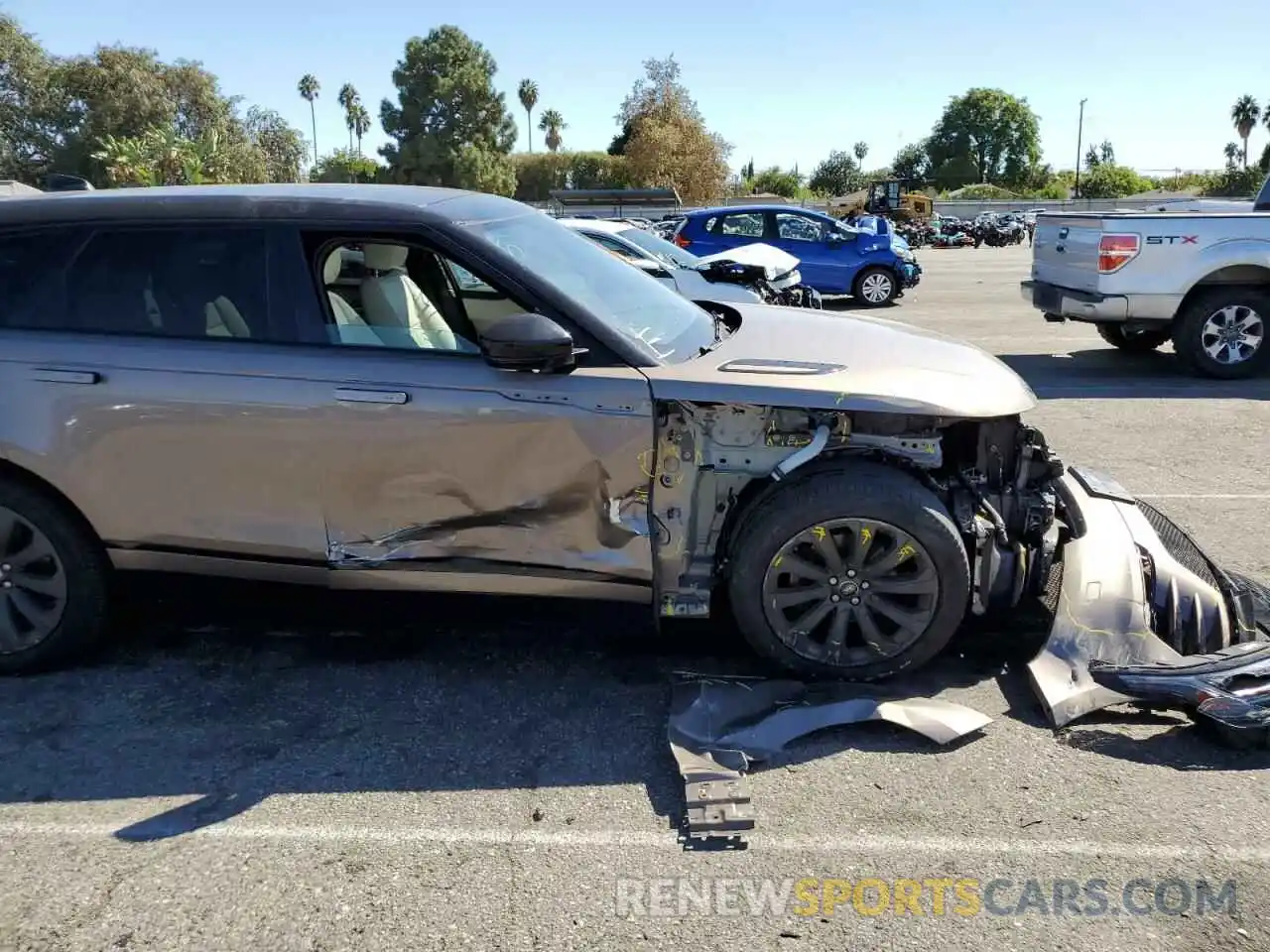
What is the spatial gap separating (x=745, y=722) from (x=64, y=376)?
9.18 ft

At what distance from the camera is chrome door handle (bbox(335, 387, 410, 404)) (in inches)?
141

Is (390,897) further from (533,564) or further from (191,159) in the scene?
(191,159)

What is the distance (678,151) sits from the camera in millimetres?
63375

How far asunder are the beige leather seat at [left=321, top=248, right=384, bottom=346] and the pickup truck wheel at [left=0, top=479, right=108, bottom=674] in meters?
1.30

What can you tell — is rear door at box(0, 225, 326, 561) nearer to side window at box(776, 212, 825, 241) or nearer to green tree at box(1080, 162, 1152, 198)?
side window at box(776, 212, 825, 241)

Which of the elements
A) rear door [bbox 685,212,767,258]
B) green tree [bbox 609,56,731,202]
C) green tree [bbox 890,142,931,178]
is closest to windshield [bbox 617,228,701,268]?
rear door [bbox 685,212,767,258]

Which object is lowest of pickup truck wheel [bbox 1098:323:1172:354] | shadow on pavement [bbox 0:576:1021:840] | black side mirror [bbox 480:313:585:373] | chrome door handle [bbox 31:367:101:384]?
shadow on pavement [bbox 0:576:1021:840]

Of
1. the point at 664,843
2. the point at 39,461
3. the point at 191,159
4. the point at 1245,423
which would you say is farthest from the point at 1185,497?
the point at 191,159

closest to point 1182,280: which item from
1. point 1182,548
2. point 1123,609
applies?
point 1182,548

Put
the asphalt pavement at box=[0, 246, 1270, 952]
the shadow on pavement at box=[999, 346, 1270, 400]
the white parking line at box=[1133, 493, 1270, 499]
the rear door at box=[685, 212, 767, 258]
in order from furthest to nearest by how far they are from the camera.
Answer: the rear door at box=[685, 212, 767, 258], the shadow on pavement at box=[999, 346, 1270, 400], the white parking line at box=[1133, 493, 1270, 499], the asphalt pavement at box=[0, 246, 1270, 952]

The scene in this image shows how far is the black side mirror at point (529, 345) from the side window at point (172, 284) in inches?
36.6

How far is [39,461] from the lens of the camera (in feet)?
12.5

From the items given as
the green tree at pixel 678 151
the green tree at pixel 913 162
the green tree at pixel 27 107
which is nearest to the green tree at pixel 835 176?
the green tree at pixel 913 162

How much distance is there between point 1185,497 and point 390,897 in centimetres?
522
